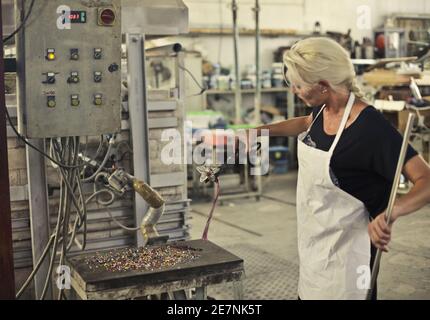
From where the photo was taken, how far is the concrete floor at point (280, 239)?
251 cm

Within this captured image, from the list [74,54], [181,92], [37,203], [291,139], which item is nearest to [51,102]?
[74,54]

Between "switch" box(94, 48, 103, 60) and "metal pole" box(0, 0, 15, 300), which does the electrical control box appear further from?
"metal pole" box(0, 0, 15, 300)

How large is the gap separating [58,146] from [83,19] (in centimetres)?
54

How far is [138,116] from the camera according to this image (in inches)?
98.9

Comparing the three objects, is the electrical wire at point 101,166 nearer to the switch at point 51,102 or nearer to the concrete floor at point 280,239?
the switch at point 51,102

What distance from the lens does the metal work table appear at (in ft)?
5.27

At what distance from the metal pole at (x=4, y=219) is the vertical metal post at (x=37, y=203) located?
745mm

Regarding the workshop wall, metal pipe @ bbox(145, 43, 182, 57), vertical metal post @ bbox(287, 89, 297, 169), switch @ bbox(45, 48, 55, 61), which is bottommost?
vertical metal post @ bbox(287, 89, 297, 169)

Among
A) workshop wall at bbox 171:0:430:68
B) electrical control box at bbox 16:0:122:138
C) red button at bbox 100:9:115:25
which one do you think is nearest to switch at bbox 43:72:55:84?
electrical control box at bbox 16:0:122:138

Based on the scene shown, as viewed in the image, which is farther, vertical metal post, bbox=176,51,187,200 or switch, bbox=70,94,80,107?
vertical metal post, bbox=176,51,187,200

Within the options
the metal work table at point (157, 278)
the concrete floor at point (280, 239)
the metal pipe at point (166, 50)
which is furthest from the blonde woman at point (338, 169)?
the metal pipe at point (166, 50)

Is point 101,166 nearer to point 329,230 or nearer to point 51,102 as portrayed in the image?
point 51,102

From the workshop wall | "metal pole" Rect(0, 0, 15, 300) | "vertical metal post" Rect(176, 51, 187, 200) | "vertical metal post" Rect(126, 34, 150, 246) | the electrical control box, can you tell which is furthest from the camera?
the workshop wall

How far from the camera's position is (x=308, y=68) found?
141cm
